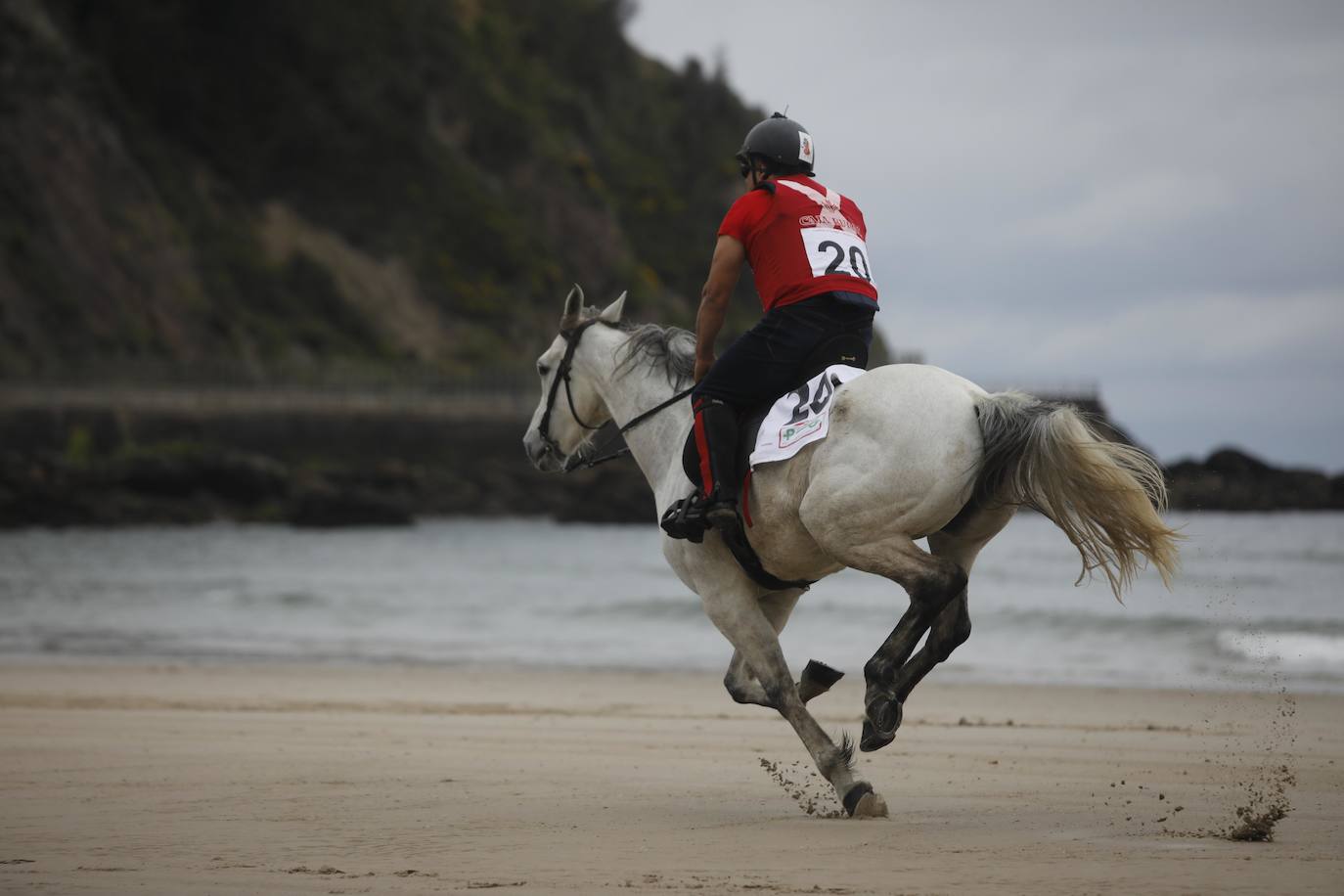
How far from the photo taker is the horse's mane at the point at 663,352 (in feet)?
25.8

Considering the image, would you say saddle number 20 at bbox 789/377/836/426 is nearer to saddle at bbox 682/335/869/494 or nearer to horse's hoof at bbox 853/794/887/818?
saddle at bbox 682/335/869/494

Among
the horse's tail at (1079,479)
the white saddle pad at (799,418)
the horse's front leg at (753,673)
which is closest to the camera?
the horse's tail at (1079,479)

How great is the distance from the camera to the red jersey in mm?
6984

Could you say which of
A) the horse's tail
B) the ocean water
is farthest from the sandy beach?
the ocean water

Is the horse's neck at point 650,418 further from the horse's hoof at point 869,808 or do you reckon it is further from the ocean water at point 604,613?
the ocean water at point 604,613

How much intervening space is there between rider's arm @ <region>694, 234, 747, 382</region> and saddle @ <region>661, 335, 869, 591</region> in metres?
0.42

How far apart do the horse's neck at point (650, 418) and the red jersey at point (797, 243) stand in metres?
0.90

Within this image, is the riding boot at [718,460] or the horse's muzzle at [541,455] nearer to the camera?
the riding boot at [718,460]

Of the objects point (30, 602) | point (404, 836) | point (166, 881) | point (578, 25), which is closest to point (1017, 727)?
point (404, 836)

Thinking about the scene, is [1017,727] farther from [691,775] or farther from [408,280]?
[408,280]

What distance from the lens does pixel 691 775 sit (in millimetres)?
8734

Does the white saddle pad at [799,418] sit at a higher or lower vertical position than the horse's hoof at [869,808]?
higher

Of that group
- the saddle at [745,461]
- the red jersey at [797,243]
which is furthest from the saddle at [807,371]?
the red jersey at [797,243]

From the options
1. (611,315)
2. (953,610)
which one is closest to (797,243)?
(611,315)
